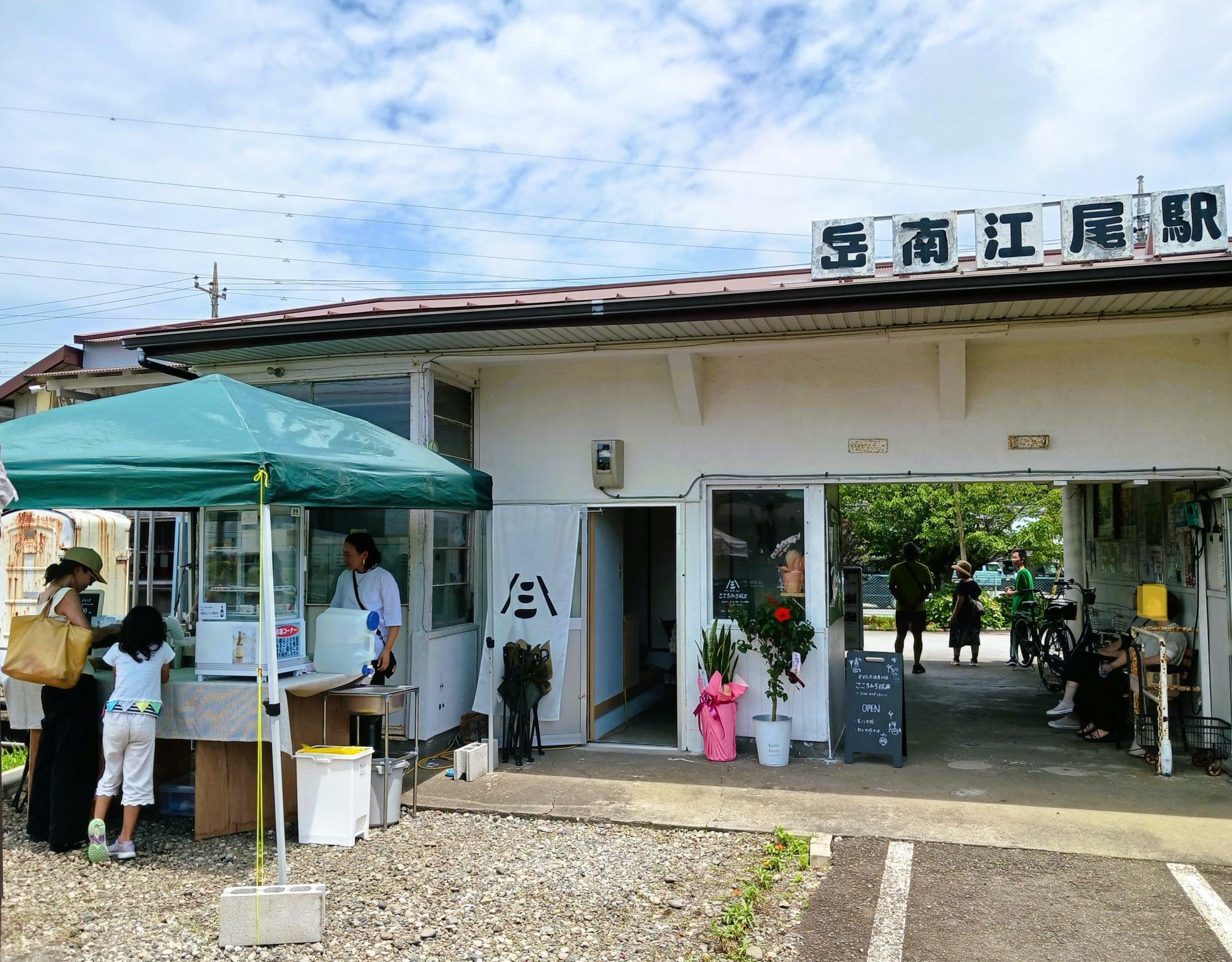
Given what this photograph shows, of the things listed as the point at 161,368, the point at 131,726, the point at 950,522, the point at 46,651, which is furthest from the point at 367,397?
the point at 950,522

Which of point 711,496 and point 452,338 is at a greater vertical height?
point 452,338

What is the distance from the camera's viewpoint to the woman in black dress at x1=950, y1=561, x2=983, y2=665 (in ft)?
45.3

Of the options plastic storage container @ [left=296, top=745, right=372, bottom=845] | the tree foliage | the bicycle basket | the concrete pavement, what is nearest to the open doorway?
the concrete pavement

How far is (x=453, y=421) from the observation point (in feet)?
27.5

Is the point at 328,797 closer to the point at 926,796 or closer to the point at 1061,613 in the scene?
the point at 926,796

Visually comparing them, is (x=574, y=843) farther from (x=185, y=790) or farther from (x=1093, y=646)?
(x=1093, y=646)

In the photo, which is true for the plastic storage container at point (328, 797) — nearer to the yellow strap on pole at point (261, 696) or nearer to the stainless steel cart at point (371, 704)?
the yellow strap on pole at point (261, 696)

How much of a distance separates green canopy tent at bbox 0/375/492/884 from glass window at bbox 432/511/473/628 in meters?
1.60

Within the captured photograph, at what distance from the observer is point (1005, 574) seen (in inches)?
1002

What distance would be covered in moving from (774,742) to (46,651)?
488cm

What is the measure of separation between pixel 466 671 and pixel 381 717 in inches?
54.9

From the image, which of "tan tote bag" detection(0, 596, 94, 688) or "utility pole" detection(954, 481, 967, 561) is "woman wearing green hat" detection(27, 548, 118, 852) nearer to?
"tan tote bag" detection(0, 596, 94, 688)

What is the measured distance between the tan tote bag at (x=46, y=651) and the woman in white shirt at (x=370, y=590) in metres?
1.89

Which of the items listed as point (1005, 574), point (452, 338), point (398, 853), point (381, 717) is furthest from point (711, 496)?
point (1005, 574)
